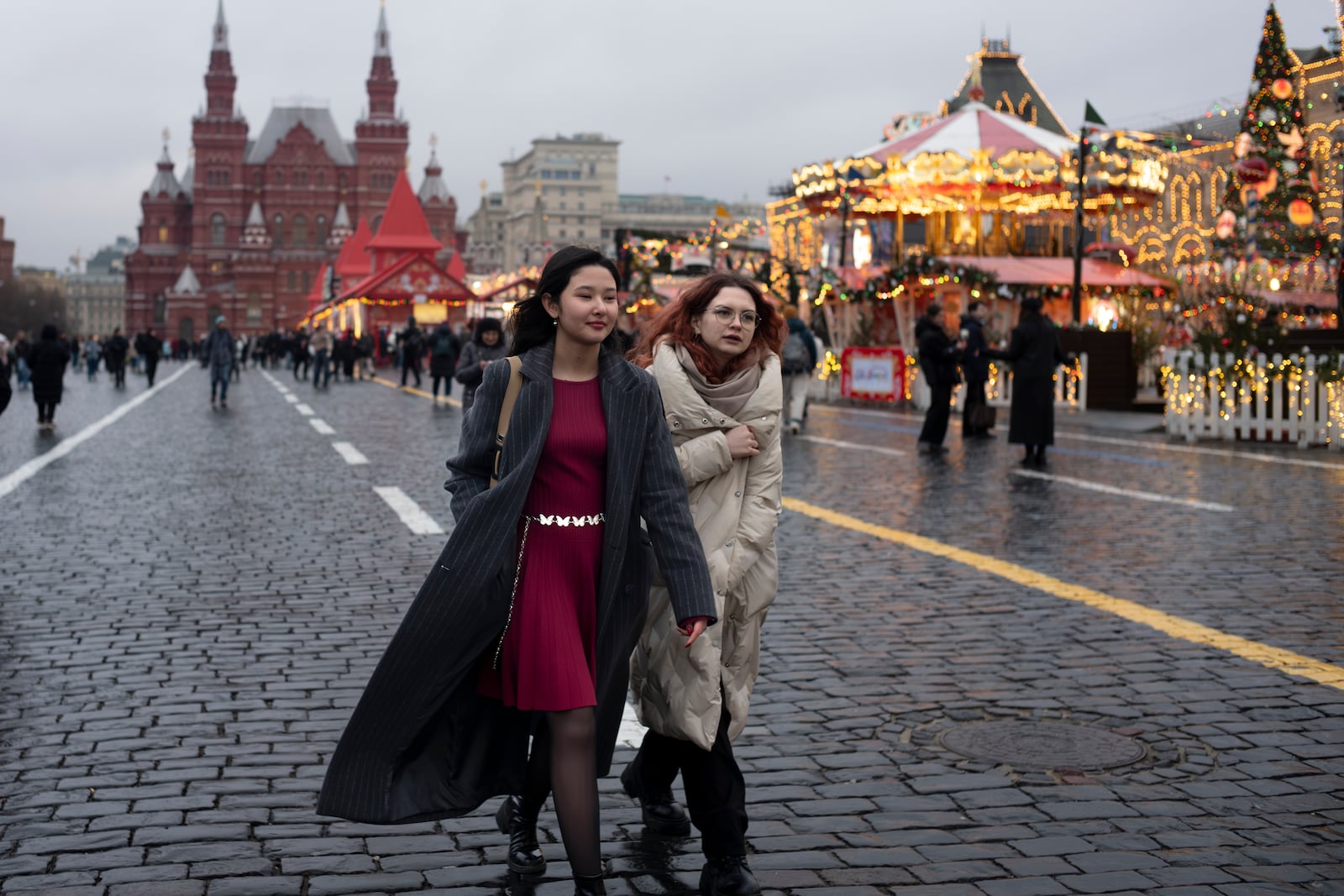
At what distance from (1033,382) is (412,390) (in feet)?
71.1

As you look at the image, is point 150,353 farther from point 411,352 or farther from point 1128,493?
point 1128,493

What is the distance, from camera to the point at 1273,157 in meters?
26.7

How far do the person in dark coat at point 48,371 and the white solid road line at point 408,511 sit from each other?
948cm

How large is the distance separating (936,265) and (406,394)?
1112 cm

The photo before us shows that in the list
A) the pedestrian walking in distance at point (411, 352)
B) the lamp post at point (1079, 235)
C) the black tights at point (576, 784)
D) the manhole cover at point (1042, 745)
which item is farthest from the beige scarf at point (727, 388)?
the pedestrian walking in distance at point (411, 352)

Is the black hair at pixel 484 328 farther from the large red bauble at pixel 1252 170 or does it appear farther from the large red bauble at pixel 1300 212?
the large red bauble at pixel 1300 212

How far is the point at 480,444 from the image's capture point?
12.0 ft

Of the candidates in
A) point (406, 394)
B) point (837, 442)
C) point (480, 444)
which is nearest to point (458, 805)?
point (480, 444)

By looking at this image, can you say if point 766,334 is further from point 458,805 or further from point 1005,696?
point 1005,696

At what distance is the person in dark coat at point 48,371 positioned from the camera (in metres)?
20.9

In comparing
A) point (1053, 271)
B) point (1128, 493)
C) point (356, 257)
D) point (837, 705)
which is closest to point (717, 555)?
point (837, 705)

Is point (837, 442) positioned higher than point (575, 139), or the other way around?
point (575, 139)

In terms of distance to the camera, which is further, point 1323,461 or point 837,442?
point 837,442

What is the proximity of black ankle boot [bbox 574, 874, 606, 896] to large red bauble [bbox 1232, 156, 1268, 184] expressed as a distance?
2538 centimetres
